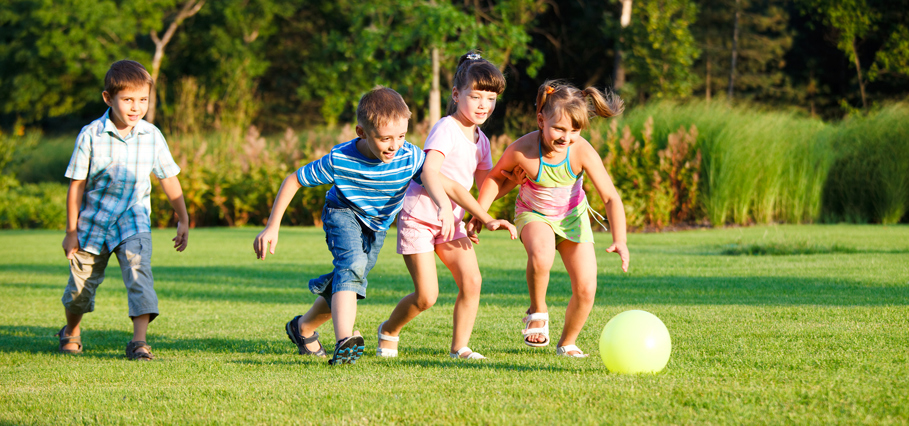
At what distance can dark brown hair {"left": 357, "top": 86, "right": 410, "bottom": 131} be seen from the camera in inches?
165

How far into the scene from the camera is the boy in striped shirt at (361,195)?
421cm

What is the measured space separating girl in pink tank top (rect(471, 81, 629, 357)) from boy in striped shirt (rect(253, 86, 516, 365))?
17.1 inches

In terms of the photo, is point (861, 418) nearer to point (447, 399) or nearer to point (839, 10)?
point (447, 399)

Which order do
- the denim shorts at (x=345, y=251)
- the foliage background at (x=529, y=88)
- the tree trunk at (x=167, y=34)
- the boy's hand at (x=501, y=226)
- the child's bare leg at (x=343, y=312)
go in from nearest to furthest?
the boy's hand at (x=501, y=226) < the child's bare leg at (x=343, y=312) < the denim shorts at (x=345, y=251) < the foliage background at (x=529, y=88) < the tree trunk at (x=167, y=34)

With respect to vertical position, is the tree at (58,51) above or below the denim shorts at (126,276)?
above

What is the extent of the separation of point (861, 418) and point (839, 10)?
22.6 meters

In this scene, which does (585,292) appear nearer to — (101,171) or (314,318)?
(314,318)

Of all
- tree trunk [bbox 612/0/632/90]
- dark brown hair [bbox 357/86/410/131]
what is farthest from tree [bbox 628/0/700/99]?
dark brown hair [bbox 357/86/410/131]

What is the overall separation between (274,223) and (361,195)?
517mm

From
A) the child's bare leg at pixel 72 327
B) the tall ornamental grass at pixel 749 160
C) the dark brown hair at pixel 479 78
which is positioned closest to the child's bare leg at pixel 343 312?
the dark brown hair at pixel 479 78

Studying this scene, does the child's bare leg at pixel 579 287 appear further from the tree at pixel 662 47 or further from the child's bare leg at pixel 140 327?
the tree at pixel 662 47

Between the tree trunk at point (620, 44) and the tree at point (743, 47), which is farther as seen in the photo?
the tree at point (743, 47)

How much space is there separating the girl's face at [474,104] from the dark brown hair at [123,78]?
2.03 meters

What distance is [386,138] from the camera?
4.23 meters
